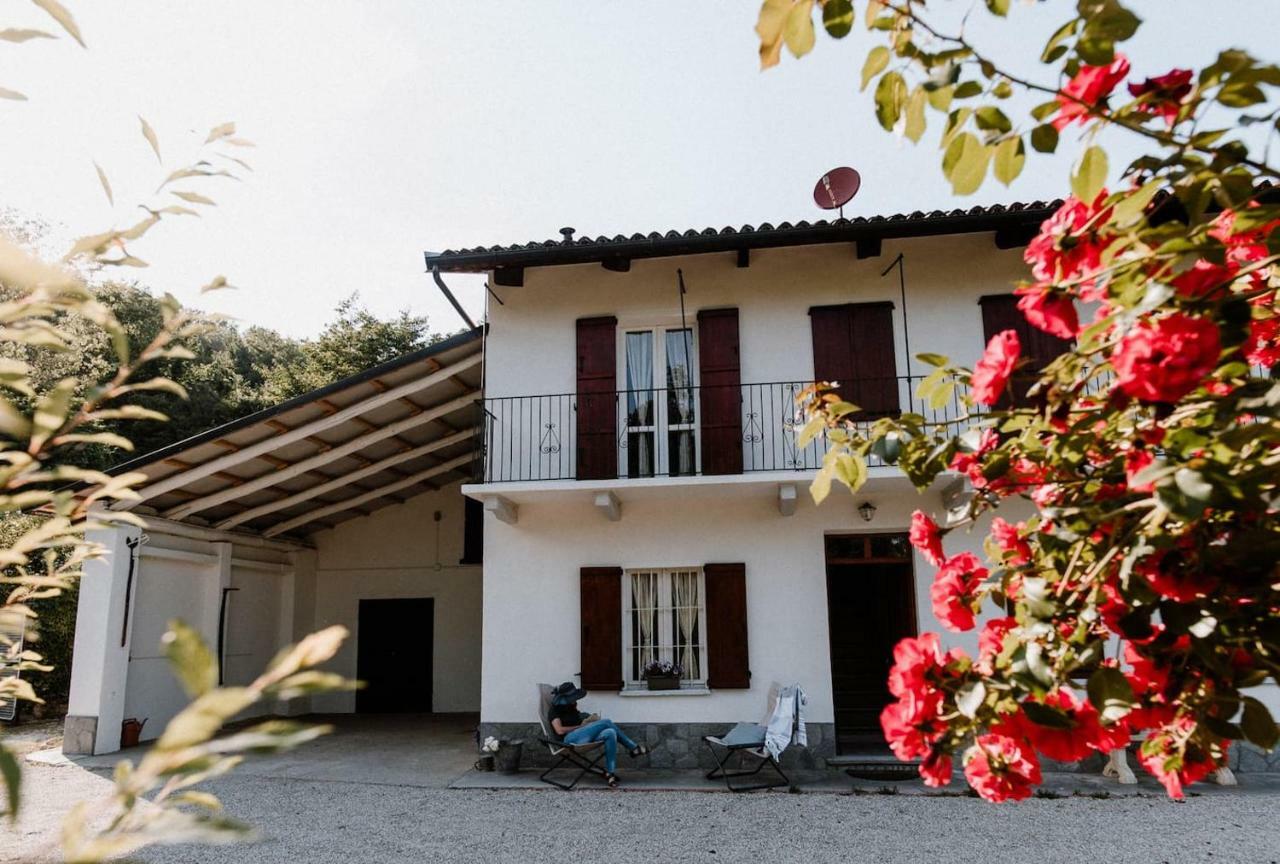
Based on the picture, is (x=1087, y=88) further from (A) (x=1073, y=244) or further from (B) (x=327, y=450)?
(B) (x=327, y=450)

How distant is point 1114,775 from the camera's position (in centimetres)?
770

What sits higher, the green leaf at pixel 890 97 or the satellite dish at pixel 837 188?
the satellite dish at pixel 837 188

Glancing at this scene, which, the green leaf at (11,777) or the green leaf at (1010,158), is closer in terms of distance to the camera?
the green leaf at (11,777)

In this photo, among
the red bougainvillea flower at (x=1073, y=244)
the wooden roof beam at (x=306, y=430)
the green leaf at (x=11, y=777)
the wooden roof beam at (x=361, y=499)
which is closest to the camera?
the green leaf at (x=11, y=777)

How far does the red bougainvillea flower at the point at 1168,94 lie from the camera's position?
148 centimetres

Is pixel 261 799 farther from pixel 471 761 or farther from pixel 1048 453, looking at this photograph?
pixel 1048 453

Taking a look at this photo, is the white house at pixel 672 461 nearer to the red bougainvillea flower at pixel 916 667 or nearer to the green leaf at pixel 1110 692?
the red bougainvillea flower at pixel 916 667

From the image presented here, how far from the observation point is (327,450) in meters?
10.5

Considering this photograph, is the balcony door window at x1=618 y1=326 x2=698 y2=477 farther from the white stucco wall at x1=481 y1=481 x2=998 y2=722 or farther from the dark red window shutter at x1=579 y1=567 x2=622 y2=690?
the dark red window shutter at x1=579 y1=567 x2=622 y2=690

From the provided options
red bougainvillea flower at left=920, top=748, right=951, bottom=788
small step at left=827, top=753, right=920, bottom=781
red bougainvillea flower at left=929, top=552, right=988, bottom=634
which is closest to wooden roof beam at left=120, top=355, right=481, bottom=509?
small step at left=827, top=753, right=920, bottom=781

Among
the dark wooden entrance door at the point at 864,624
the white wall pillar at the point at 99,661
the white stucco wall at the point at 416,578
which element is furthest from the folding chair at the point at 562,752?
the white stucco wall at the point at 416,578

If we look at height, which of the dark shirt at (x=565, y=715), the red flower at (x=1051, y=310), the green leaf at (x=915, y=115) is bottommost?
the dark shirt at (x=565, y=715)

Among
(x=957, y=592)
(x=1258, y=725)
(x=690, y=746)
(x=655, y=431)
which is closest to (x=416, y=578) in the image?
(x=655, y=431)

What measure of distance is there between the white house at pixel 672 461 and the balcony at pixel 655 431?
0.03 meters
